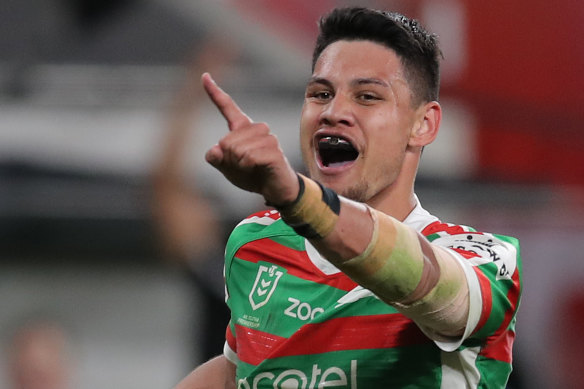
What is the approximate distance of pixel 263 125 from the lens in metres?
2.12

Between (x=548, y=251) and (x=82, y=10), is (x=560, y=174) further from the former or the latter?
(x=82, y=10)

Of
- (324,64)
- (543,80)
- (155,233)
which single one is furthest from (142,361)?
(324,64)

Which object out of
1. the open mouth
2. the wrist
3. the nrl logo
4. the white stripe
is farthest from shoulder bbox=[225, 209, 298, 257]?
the wrist

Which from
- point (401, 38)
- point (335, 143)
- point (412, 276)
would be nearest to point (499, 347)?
point (412, 276)

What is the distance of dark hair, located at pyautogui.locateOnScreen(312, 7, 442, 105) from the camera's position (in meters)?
2.99

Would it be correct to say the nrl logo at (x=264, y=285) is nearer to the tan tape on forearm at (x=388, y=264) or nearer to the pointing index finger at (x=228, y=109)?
the tan tape on forearm at (x=388, y=264)

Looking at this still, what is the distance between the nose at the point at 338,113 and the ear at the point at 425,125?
0.78 ft

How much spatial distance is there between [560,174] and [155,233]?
3.33 m

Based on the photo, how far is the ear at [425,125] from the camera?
118 inches

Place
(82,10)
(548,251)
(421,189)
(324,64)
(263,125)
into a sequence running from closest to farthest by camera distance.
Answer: (263,125)
(324,64)
(548,251)
(421,189)
(82,10)

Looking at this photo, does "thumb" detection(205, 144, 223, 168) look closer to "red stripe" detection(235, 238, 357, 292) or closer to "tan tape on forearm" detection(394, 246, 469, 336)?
"tan tape on forearm" detection(394, 246, 469, 336)

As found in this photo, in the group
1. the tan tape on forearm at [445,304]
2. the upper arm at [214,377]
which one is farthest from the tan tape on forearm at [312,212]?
the upper arm at [214,377]

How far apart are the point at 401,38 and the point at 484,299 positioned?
34.7 inches

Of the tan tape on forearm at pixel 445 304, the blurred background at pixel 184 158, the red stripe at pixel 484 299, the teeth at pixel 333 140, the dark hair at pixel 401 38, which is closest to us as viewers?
the tan tape on forearm at pixel 445 304
